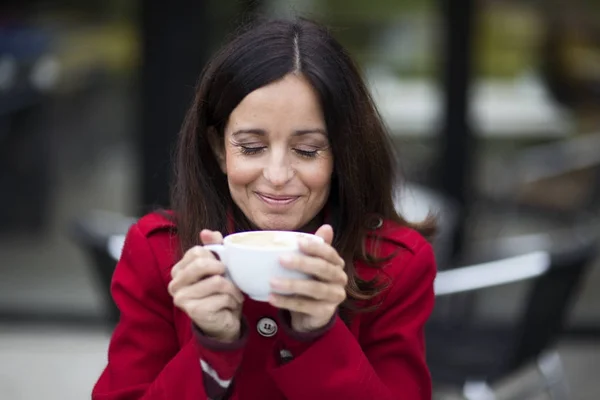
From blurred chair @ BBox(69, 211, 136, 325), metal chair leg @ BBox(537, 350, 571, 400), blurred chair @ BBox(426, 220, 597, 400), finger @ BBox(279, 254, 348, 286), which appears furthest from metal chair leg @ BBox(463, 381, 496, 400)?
finger @ BBox(279, 254, 348, 286)

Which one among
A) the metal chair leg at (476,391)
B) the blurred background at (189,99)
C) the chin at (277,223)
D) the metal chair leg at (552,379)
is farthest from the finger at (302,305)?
the blurred background at (189,99)

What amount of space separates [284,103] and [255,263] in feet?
0.98

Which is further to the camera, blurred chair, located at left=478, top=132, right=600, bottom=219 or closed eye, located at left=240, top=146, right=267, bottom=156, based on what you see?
blurred chair, located at left=478, top=132, right=600, bottom=219

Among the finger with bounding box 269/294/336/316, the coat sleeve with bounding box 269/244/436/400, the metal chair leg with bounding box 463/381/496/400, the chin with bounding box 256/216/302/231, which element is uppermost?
the chin with bounding box 256/216/302/231

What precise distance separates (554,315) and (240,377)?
1904mm

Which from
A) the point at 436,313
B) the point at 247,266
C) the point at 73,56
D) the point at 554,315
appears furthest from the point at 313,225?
the point at 73,56

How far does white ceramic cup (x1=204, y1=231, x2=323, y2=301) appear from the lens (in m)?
1.40

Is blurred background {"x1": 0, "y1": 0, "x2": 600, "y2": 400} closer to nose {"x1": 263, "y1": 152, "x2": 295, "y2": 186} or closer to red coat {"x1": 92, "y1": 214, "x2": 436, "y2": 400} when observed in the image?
red coat {"x1": 92, "y1": 214, "x2": 436, "y2": 400}

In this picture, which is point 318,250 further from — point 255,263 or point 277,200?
point 277,200

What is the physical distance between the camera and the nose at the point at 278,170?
5.24 feet

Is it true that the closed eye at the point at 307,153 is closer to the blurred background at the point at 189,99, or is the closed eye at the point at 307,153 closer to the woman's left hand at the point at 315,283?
the woman's left hand at the point at 315,283

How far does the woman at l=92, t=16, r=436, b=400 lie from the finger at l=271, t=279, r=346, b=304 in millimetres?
20

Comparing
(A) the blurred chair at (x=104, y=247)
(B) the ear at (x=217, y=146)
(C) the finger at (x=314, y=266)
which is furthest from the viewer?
(A) the blurred chair at (x=104, y=247)

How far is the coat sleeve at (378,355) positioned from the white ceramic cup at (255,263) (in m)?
0.13
